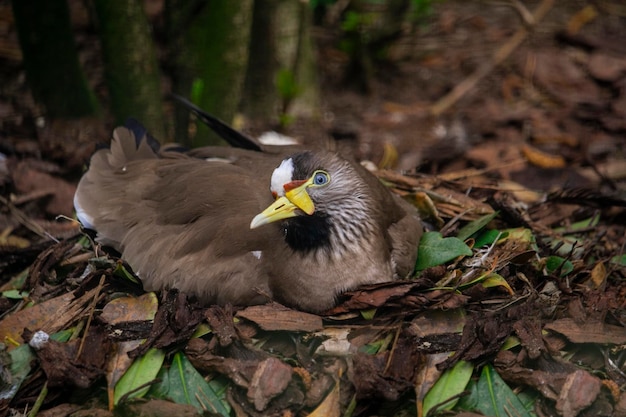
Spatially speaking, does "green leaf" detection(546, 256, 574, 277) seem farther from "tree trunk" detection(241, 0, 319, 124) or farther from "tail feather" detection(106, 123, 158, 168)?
"tree trunk" detection(241, 0, 319, 124)

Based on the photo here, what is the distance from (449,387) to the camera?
11.5ft

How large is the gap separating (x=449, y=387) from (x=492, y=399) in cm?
18

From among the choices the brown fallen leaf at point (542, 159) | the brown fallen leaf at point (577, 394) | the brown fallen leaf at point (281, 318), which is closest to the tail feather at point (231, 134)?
the brown fallen leaf at point (281, 318)

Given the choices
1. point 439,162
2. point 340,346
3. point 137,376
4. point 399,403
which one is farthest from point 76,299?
point 439,162

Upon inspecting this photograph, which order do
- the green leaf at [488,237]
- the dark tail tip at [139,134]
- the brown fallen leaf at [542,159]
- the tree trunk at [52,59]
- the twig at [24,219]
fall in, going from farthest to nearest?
the brown fallen leaf at [542,159] → the tree trunk at [52,59] → the twig at [24,219] → the dark tail tip at [139,134] → the green leaf at [488,237]

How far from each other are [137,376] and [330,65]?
439 centimetres

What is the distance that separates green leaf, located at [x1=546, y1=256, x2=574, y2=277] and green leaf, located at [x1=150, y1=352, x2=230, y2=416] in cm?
168

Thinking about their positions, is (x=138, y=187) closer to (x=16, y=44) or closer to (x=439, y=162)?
(x=439, y=162)

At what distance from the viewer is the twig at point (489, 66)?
7.04m

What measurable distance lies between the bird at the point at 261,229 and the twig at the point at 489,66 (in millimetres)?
2943

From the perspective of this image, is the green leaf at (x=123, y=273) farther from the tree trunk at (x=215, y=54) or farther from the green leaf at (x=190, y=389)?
the tree trunk at (x=215, y=54)

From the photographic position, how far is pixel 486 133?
261 inches

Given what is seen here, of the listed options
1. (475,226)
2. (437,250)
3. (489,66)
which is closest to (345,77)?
(489,66)

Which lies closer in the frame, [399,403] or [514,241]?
[399,403]
